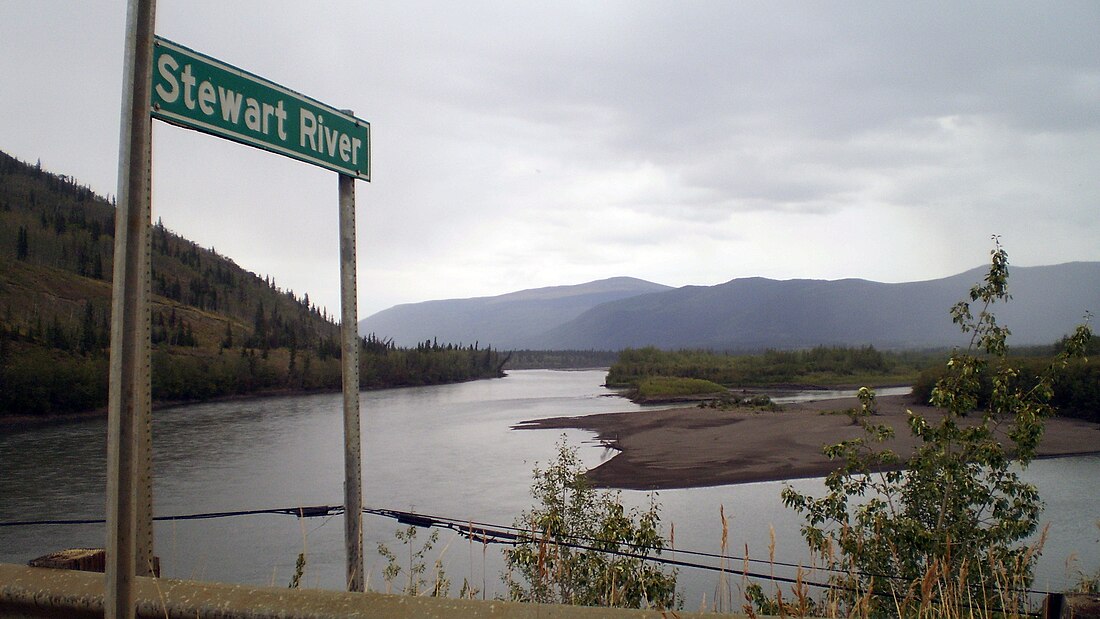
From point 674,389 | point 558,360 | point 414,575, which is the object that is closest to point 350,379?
point 414,575

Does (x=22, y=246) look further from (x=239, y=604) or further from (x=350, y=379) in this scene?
(x=239, y=604)

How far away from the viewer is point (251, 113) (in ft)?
7.32

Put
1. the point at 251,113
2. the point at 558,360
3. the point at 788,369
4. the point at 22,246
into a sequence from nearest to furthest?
the point at 251,113 < the point at 22,246 < the point at 788,369 < the point at 558,360

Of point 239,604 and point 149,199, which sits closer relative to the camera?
point 149,199

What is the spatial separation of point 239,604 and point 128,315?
0.97m

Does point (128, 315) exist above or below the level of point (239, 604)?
above

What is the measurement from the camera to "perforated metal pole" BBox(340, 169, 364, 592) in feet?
7.98

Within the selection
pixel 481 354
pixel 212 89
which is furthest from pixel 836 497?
pixel 481 354

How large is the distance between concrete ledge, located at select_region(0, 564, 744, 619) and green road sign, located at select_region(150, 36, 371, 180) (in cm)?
124

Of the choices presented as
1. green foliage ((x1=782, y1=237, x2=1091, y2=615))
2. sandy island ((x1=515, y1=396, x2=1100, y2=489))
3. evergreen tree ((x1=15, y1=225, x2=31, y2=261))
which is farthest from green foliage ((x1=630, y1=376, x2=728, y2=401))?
green foliage ((x1=782, y1=237, x2=1091, y2=615))

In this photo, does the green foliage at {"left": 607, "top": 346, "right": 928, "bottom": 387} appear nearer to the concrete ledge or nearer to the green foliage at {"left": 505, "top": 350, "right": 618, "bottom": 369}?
the green foliage at {"left": 505, "top": 350, "right": 618, "bottom": 369}

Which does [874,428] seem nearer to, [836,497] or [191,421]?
[836,497]

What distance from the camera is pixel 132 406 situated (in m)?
1.33

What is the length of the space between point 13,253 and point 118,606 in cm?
3416
